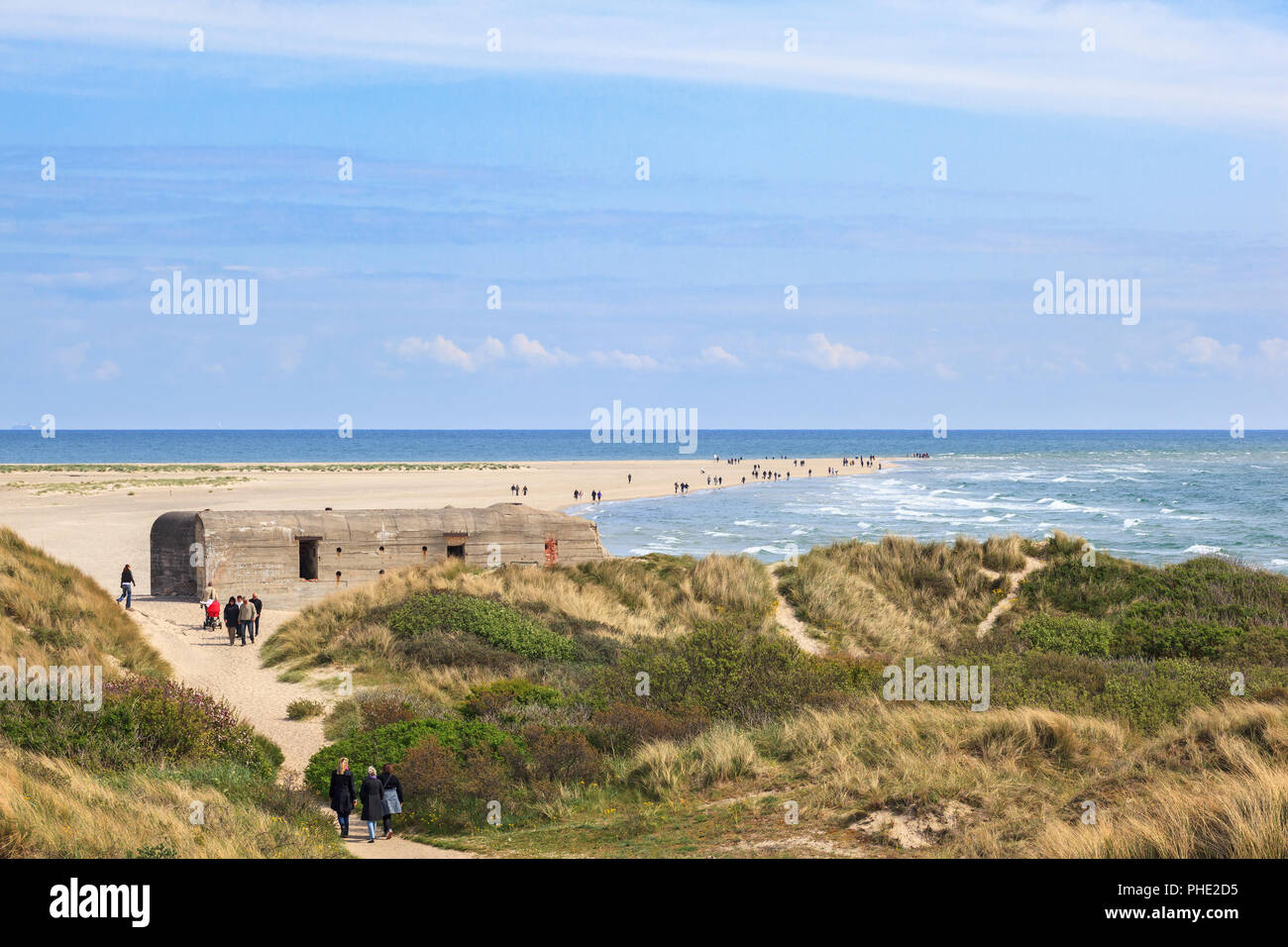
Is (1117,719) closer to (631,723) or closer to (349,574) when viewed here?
(631,723)

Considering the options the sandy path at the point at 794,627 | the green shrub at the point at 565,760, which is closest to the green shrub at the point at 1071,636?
the sandy path at the point at 794,627

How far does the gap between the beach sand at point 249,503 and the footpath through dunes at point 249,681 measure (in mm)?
24

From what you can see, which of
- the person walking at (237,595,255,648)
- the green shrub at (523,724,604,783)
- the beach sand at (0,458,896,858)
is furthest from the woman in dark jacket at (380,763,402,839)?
the person walking at (237,595,255,648)

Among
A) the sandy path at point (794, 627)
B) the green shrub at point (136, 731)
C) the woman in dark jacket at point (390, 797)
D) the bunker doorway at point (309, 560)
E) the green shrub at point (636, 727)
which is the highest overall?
the bunker doorway at point (309, 560)

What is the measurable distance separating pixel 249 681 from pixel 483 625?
453 centimetres

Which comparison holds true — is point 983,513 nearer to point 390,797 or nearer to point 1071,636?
point 1071,636

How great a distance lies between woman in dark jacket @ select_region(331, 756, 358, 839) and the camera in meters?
11.0

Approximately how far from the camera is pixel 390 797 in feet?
36.8

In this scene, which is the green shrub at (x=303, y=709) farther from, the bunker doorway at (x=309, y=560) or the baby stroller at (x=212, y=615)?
the bunker doorway at (x=309, y=560)

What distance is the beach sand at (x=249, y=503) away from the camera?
17953mm

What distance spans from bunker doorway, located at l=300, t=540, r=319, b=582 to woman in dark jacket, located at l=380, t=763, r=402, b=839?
53.2 ft

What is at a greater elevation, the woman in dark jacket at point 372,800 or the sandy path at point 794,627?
the woman in dark jacket at point 372,800

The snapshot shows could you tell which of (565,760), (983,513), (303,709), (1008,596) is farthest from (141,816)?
(983,513)
